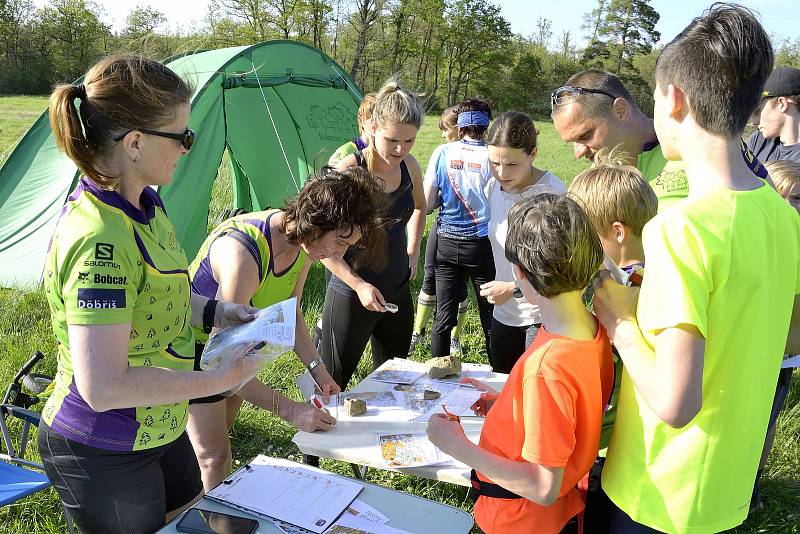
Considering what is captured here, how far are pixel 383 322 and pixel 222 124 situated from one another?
3076 mm

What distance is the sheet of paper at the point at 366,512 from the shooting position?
159cm

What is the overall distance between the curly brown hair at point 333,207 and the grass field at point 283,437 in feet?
4.50

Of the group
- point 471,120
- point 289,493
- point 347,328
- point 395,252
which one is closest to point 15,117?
point 471,120

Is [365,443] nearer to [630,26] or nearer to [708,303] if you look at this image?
[708,303]

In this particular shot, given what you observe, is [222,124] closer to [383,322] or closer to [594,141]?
[383,322]

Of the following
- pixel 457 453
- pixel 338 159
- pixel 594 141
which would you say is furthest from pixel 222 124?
pixel 457 453

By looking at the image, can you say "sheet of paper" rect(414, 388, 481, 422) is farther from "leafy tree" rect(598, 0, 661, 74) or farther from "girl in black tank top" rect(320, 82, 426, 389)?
"leafy tree" rect(598, 0, 661, 74)

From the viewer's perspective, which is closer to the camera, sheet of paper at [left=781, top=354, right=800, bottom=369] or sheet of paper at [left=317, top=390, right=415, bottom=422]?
sheet of paper at [left=317, top=390, right=415, bottom=422]

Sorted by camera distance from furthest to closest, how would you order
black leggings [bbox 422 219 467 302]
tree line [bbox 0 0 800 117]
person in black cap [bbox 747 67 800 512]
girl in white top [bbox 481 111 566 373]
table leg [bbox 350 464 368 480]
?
1. tree line [bbox 0 0 800 117]
2. black leggings [bbox 422 219 467 302]
3. person in black cap [bbox 747 67 800 512]
4. girl in white top [bbox 481 111 566 373]
5. table leg [bbox 350 464 368 480]

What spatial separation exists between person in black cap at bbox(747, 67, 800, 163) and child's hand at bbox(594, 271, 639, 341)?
2776 millimetres

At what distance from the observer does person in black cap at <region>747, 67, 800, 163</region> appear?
11.8ft

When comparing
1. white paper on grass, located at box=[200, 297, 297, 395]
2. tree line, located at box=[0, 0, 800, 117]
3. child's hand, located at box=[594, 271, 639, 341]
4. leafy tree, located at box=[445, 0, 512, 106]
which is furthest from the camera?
leafy tree, located at box=[445, 0, 512, 106]

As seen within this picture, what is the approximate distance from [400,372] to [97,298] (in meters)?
1.55

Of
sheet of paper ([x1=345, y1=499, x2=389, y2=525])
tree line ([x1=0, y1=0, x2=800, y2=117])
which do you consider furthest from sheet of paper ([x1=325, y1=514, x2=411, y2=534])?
tree line ([x1=0, y1=0, x2=800, y2=117])
